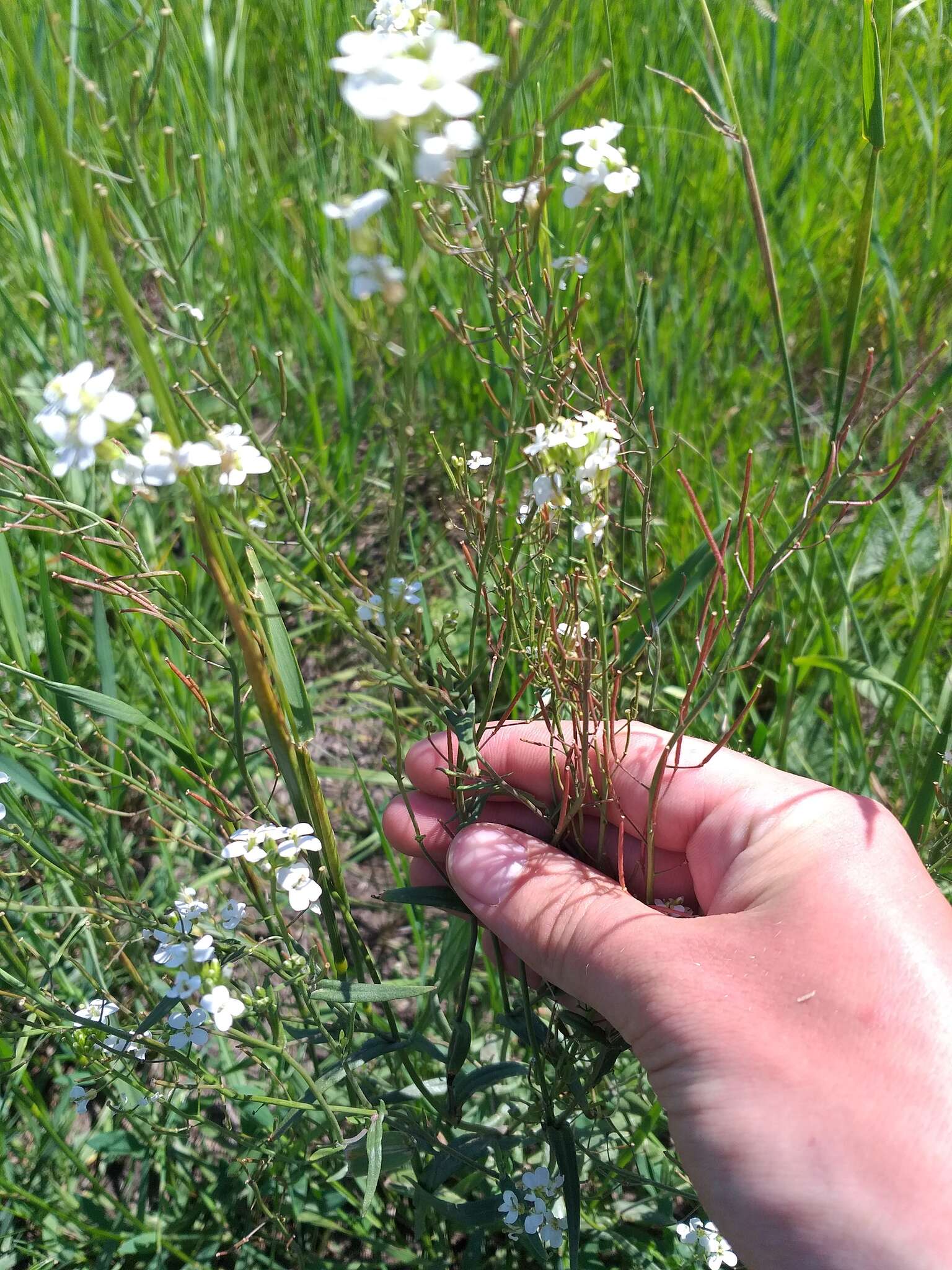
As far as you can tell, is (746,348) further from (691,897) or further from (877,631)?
(691,897)

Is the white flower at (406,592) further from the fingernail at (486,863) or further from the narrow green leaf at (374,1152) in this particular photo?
the narrow green leaf at (374,1152)

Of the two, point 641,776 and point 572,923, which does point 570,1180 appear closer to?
point 572,923

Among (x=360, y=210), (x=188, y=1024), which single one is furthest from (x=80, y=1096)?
(x=360, y=210)

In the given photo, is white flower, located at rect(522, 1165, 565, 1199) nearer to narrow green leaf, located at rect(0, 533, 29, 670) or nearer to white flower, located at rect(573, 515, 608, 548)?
white flower, located at rect(573, 515, 608, 548)

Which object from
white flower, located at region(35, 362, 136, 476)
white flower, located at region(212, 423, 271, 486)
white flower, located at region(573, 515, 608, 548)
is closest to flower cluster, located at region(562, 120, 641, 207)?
white flower, located at region(573, 515, 608, 548)

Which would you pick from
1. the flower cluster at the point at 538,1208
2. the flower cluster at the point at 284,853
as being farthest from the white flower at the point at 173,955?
the flower cluster at the point at 538,1208

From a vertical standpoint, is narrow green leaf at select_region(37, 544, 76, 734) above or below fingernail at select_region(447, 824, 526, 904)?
above

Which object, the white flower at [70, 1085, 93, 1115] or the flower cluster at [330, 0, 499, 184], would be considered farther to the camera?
the white flower at [70, 1085, 93, 1115]

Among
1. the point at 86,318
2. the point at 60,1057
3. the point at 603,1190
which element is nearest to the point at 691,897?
the point at 603,1190
